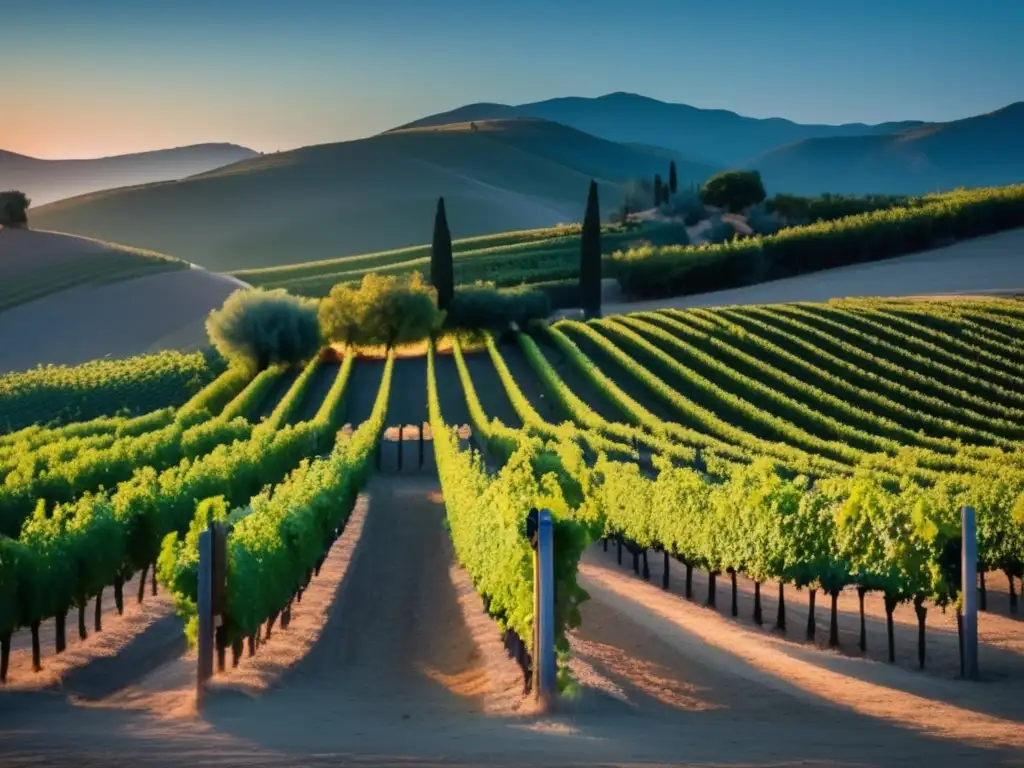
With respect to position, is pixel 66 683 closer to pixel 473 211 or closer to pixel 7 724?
pixel 7 724

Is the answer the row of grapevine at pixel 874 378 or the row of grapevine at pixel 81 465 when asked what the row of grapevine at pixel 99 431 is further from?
the row of grapevine at pixel 874 378

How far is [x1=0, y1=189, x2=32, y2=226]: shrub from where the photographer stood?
108669 millimetres

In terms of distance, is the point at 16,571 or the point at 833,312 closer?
Answer: the point at 16,571

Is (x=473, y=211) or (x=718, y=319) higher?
(x=473, y=211)

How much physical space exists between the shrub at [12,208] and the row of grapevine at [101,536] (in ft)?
272

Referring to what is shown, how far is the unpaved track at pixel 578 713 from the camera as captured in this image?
11031 mm

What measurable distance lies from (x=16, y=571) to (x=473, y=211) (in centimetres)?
17863

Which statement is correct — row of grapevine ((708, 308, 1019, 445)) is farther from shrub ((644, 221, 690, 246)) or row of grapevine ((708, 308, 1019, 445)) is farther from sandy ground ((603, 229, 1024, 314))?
shrub ((644, 221, 690, 246))

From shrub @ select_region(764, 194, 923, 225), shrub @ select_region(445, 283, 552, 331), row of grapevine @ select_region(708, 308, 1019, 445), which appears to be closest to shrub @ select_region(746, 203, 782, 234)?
shrub @ select_region(764, 194, 923, 225)

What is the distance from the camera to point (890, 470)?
36.5 meters

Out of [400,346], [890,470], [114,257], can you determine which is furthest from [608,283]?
[890,470]

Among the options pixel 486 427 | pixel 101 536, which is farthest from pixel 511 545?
pixel 486 427

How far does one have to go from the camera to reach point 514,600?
612 inches

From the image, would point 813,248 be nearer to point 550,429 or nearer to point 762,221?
point 762,221
